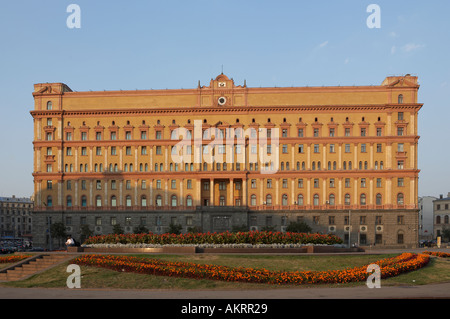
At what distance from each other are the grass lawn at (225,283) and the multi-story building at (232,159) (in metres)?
48.3

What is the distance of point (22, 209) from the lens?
17838 cm

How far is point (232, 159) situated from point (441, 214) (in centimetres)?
9211

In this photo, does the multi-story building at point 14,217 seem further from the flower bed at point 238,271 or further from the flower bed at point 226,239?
the flower bed at point 238,271

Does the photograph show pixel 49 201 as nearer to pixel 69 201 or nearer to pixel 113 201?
pixel 69 201

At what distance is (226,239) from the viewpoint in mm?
42750

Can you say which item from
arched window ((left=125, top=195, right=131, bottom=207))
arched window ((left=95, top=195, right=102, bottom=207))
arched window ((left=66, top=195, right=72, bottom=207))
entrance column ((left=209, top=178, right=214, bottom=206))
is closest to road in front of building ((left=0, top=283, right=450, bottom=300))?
entrance column ((left=209, top=178, right=214, bottom=206))

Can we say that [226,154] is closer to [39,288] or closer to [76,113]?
[76,113]

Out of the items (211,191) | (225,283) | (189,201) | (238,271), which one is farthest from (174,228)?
(225,283)

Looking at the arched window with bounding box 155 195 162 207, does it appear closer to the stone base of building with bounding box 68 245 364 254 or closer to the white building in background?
the stone base of building with bounding box 68 245 364 254

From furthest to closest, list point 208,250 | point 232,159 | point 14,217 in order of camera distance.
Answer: point 14,217 < point 232,159 < point 208,250

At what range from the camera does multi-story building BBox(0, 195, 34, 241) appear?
17173 cm

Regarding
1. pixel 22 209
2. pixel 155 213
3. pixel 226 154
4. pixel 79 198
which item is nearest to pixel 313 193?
pixel 226 154

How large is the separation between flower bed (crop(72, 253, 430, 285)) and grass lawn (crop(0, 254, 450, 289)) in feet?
1.56
